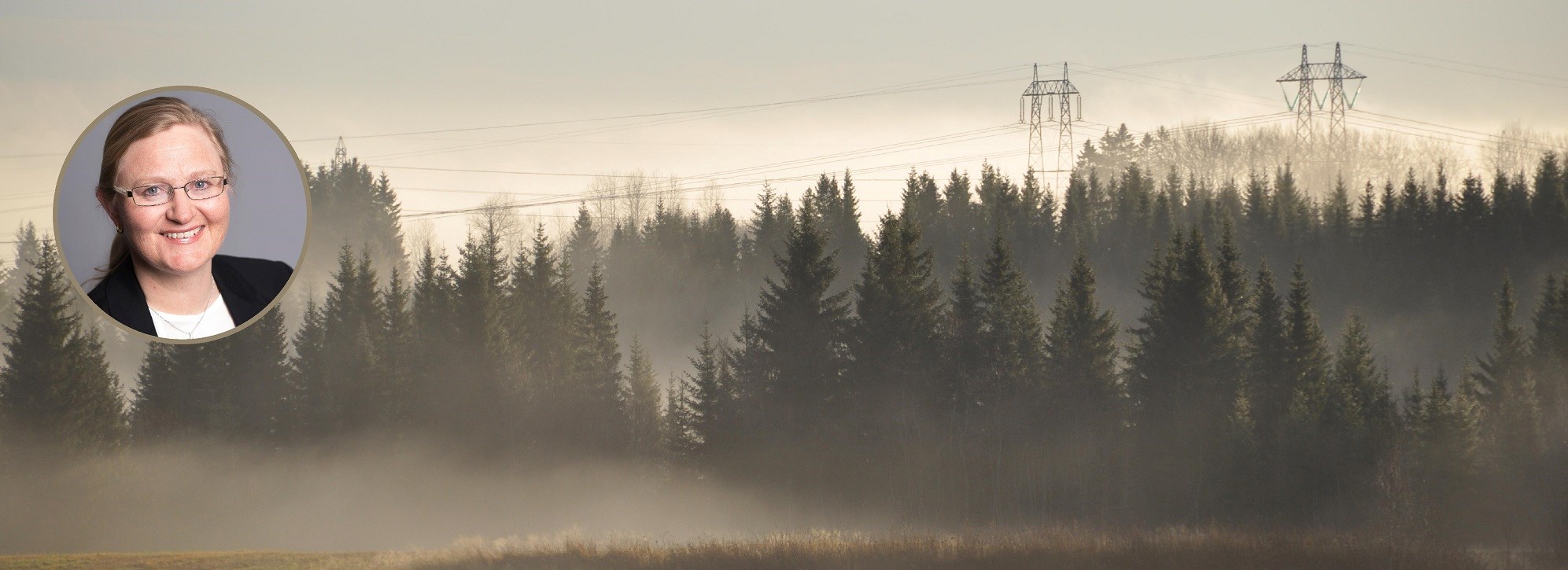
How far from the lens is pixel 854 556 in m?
38.1

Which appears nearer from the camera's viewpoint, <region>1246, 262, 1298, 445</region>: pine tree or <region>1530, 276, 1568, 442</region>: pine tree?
<region>1246, 262, 1298, 445</region>: pine tree

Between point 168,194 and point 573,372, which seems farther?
point 573,372

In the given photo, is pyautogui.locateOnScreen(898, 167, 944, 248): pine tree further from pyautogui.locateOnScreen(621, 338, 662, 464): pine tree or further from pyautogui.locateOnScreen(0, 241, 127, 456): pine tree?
pyautogui.locateOnScreen(0, 241, 127, 456): pine tree

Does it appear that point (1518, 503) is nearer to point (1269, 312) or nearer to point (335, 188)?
point (1269, 312)

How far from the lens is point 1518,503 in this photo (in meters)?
63.0

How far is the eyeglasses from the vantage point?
27.4 feet

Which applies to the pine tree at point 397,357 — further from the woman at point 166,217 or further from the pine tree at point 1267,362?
the woman at point 166,217

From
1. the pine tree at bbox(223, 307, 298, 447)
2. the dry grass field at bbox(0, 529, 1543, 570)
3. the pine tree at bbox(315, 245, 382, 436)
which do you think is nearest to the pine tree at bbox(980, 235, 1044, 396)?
the dry grass field at bbox(0, 529, 1543, 570)

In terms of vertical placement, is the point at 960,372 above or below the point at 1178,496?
above

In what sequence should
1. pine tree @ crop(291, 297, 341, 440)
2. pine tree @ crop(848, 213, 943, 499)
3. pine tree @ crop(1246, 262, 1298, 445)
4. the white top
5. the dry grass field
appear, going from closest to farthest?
the white top, the dry grass field, pine tree @ crop(1246, 262, 1298, 445), pine tree @ crop(848, 213, 943, 499), pine tree @ crop(291, 297, 341, 440)

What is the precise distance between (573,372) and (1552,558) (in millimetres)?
47557

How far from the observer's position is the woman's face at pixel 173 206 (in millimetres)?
8375

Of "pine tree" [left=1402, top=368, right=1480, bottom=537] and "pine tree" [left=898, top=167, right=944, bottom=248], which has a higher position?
"pine tree" [left=898, top=167, right=944, bottom=248]

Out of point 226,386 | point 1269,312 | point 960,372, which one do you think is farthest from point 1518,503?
point 226,386
